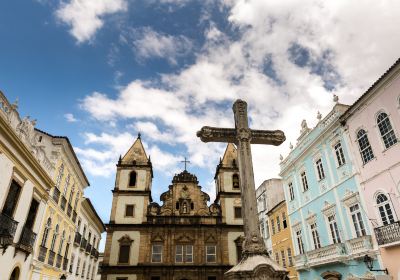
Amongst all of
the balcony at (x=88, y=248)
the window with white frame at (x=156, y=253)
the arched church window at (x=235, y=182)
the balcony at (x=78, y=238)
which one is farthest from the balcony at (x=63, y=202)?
the arched church window at (x=235, y=182)

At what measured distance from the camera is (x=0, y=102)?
448 inches

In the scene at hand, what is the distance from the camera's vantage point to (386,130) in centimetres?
1357

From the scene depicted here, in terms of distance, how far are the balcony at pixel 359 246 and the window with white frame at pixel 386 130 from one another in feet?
14.6

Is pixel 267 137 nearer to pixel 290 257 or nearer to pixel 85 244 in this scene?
pixel 290 257

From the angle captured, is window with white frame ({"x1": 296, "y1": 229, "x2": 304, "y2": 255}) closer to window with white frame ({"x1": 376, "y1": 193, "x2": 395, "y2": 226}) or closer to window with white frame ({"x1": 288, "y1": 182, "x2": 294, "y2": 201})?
window with white frame ({"x1": 288, "y1": 182, "x2": 294, "y2": 201})

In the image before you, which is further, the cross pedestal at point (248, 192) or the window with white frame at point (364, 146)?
the window with white frame at point (364, 146)

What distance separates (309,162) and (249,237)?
13.8 meters

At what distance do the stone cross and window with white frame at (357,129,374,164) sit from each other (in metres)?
8.01

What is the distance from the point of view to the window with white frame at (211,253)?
29609mm

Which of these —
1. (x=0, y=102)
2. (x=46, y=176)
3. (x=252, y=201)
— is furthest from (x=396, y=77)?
(x=46, y=176)

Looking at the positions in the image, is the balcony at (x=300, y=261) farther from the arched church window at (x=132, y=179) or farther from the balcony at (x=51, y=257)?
the arched church window at (x=132, y=179)

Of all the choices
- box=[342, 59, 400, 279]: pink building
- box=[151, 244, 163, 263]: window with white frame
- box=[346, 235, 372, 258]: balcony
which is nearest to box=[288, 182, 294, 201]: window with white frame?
box=[346, 235, 372, 258]: balcony

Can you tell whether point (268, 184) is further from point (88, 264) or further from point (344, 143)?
point (88, 264)

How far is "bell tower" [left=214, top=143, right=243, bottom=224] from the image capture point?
3198cm
